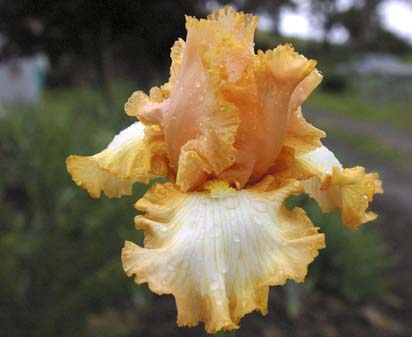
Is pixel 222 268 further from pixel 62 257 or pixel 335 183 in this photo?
pixel 62 257

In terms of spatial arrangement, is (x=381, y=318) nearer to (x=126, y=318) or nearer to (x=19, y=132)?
(x=126, y=318)

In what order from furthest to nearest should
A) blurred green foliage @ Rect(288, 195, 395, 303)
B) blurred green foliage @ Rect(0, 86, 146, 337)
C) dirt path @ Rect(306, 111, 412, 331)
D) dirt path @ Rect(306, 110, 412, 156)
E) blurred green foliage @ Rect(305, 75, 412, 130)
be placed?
blurred green foliage @ Rect(305, 75, 412, 130)
dirt path @ Rect(306, 110, 412, 156)
dirt path @ Rect(306, 111, 412, 331)
blurred green foliage @ Rect(288, 195, 395, 303)
blurred green foliage @ Rect(0, 86, 146, 337)

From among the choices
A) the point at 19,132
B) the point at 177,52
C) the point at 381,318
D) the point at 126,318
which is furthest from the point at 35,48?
the point at 177,52

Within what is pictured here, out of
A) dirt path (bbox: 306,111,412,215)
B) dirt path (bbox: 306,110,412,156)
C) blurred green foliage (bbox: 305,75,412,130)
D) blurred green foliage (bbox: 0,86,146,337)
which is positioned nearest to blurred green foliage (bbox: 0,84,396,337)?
blurred green foliage (bbox: 0,86,146,337)

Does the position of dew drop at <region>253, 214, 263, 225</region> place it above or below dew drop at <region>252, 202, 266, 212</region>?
below

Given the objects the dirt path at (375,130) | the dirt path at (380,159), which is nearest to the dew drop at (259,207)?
the dirt path at (380,159)

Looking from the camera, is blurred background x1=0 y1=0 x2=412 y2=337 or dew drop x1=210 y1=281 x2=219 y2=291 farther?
blurred background x1=0 y1=0 x2=412 y2=337

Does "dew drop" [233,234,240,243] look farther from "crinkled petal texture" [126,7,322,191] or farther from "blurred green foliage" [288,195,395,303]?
"blurred green foliage" [288,195,395,303]
